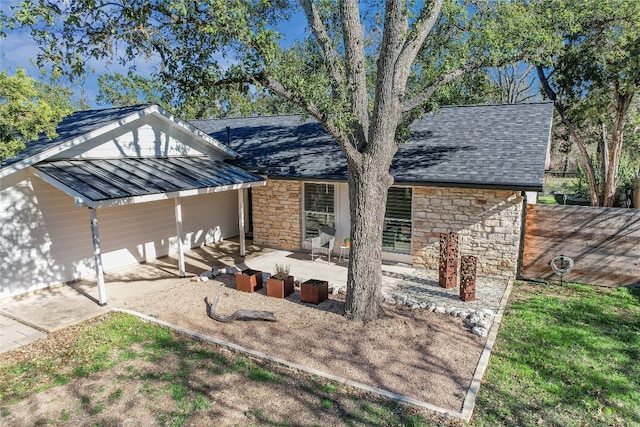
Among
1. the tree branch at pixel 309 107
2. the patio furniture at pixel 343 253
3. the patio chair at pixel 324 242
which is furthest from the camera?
the patio furniture at pixel 343 253

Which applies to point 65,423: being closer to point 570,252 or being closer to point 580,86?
point 570,252

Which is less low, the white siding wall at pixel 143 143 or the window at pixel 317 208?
the white siding wall at pixel 143 143

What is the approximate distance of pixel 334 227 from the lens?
11.8 m

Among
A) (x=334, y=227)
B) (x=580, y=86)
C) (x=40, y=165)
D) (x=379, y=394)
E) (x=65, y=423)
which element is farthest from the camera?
(x=580, y=86)

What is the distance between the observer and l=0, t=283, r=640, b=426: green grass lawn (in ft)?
15.8

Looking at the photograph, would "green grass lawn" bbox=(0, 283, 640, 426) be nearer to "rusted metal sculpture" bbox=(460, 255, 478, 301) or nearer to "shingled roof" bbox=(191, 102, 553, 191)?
"rusted metal sculpture" bbox=(460, 255, 478, 301)

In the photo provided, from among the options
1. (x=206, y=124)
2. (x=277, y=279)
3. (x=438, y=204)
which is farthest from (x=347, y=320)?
(x=206, y=124)

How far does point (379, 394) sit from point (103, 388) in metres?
3.59

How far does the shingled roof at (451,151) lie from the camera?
9.29m

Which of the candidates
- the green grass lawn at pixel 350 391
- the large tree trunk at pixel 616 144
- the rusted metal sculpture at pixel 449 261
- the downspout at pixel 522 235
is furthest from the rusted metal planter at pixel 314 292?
the large tree trunk at pixel 616 144

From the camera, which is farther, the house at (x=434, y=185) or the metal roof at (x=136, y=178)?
the house at (x=434, y=185)

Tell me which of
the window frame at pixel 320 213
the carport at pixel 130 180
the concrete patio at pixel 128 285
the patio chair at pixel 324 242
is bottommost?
the concrete patio at pixel 128 285

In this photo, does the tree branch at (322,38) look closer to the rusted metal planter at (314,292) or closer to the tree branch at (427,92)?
the tree branch at (427,92)

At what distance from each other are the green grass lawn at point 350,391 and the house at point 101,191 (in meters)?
2.13
